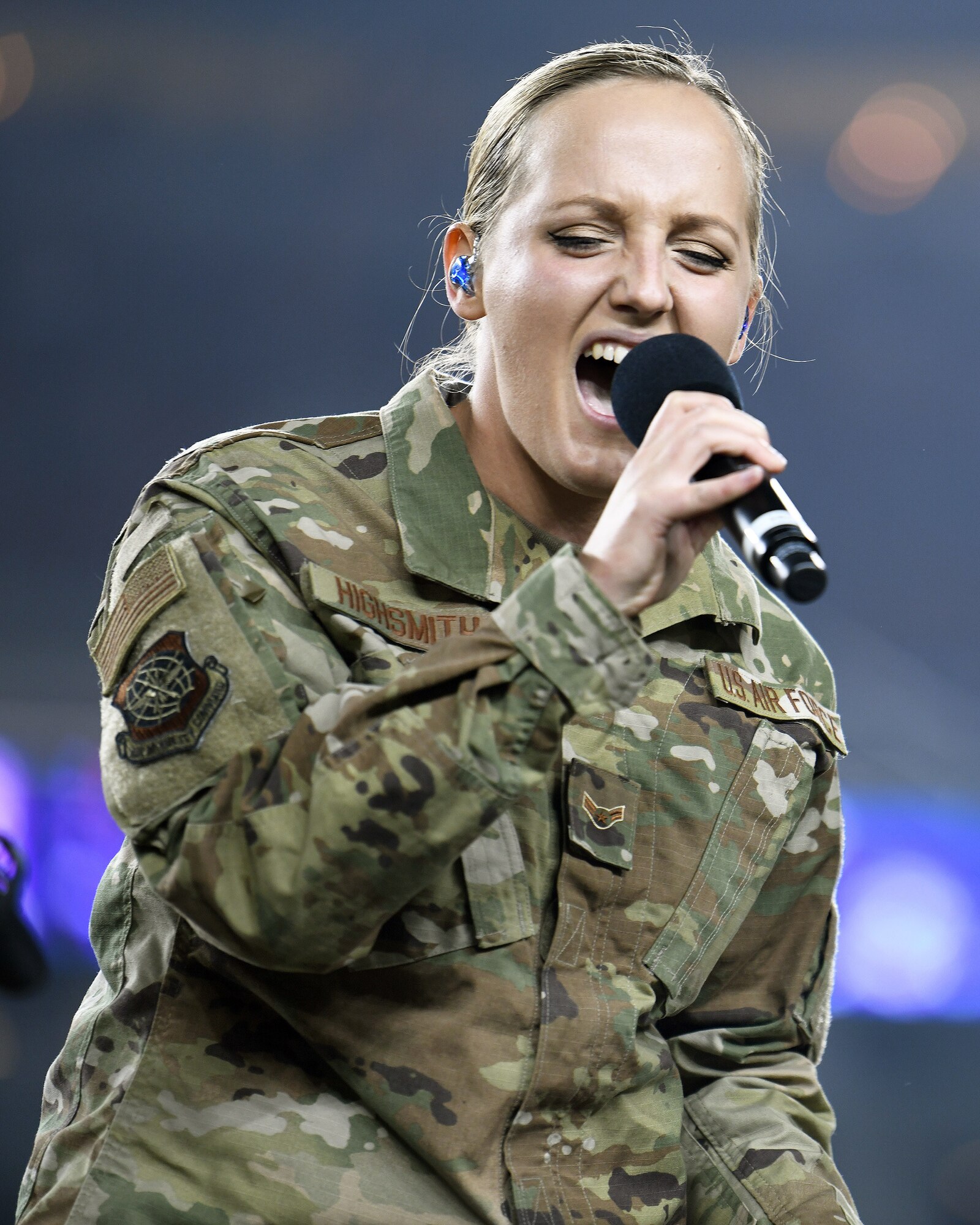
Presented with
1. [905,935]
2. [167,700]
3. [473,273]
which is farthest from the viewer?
[905,935]

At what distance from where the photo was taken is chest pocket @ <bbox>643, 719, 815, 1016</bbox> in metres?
1.27

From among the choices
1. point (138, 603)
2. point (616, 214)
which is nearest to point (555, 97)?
point (616, 214)

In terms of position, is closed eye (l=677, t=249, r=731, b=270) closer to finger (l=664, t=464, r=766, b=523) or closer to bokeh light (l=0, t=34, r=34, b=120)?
finger (l=664, t=464, r=766, b=523)

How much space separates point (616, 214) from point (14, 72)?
1656 mm

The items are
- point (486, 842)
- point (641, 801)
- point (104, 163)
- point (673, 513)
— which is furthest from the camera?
point (104, 163)

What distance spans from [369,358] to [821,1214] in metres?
1.72

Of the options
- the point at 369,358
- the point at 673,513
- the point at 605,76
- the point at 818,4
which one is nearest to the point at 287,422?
the point at 605,76

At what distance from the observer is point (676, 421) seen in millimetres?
939

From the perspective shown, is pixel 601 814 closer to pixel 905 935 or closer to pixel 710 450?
pixel 710 450

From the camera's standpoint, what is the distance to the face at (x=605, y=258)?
4.06 feet

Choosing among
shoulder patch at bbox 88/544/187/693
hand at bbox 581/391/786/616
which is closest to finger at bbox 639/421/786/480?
hand at bbox 581/391/786/616

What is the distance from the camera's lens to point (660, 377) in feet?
3.48

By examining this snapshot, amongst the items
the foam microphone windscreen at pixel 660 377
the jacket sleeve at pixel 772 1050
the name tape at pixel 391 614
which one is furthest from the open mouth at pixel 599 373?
the jacket sleeve at pixel 772 1050

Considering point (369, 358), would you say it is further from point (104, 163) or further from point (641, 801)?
point (641, 801)
